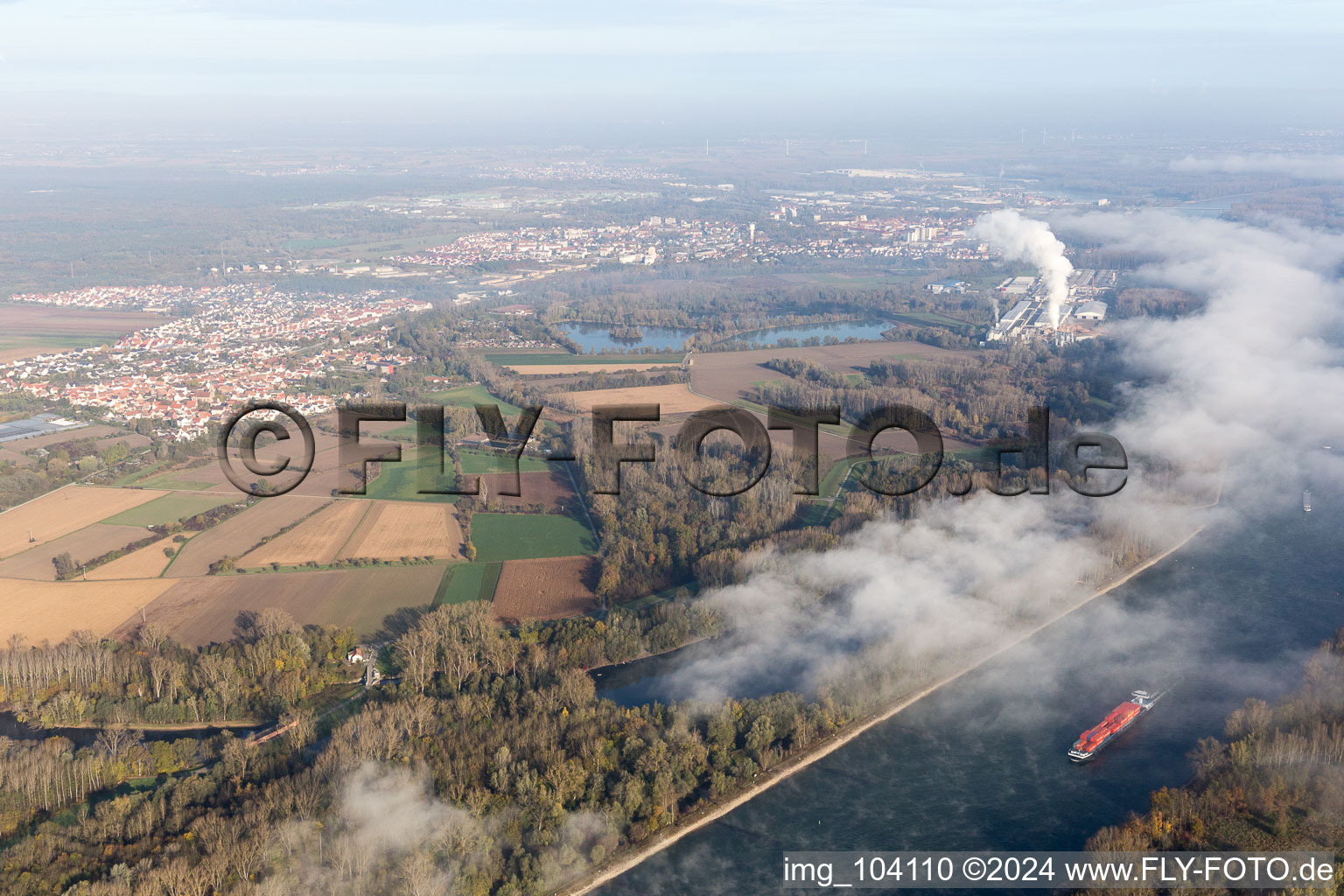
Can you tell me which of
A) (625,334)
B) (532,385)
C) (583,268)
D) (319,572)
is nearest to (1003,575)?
(319,572)

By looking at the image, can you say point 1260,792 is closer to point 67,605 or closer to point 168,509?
point 67,605

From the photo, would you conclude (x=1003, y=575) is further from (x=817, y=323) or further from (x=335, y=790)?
(x=817, y=323)

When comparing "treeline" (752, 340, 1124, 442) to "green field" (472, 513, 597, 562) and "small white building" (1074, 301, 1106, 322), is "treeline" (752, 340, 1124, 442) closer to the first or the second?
"small white building" (1074, 301, 1106, 322)

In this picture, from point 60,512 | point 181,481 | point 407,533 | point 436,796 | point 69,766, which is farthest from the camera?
point 181,481

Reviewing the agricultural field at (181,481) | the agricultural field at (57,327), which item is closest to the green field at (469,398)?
the agricultural field at (181,481)

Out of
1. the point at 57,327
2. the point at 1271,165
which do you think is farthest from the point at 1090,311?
the point at 57,327

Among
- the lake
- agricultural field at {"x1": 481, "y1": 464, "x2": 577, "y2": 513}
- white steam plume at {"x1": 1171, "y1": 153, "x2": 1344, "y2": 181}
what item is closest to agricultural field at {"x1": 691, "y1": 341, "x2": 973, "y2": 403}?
the lake
